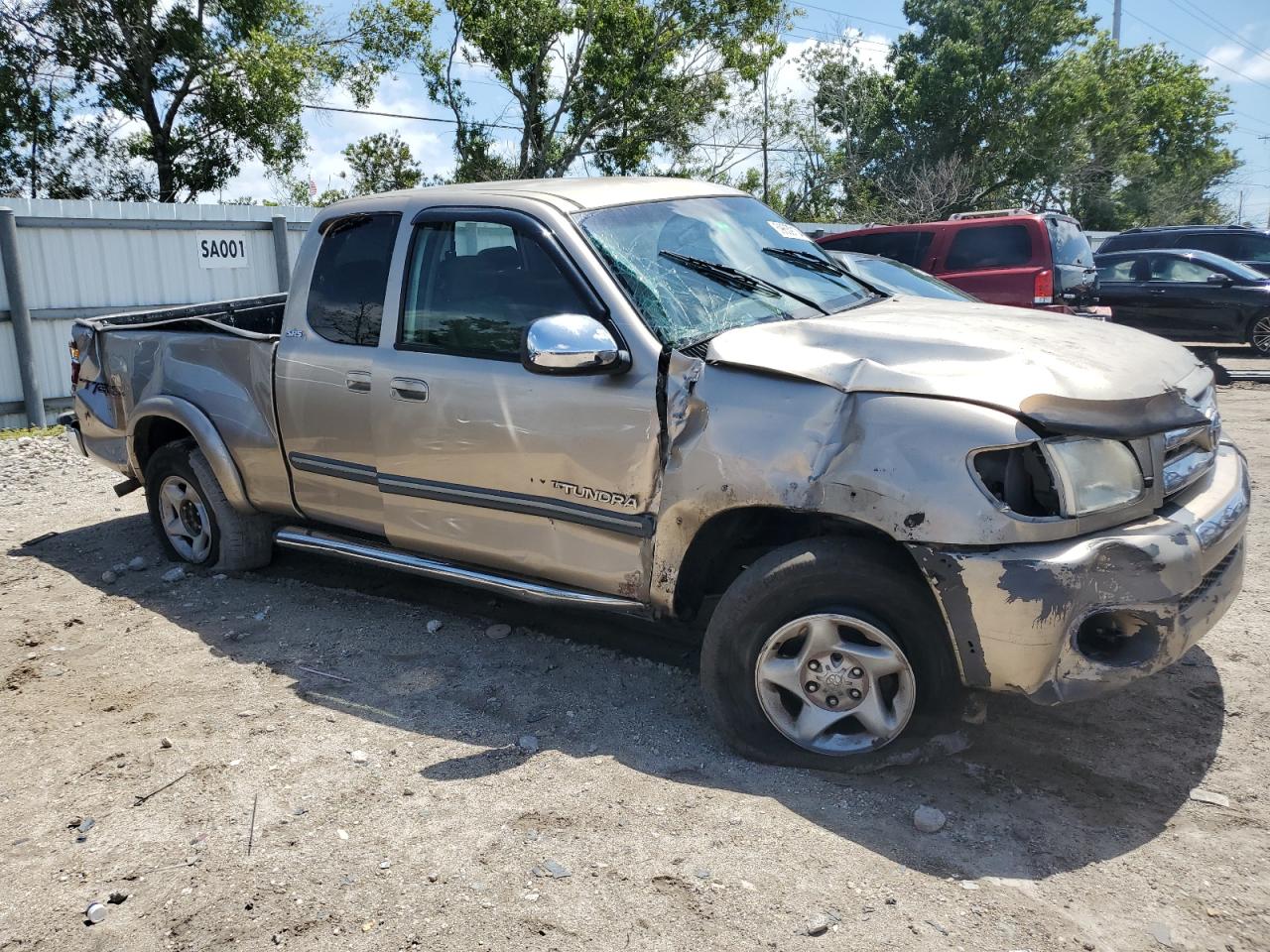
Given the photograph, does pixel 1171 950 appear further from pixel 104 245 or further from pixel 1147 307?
pixel 1147 307

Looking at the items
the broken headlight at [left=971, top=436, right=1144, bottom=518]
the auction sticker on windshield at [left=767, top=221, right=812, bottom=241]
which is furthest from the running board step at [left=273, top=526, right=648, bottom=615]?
the auction sticker on windshield at [left=767, top=221, right=812, bottom=241]

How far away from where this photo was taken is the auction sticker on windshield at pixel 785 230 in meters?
4.63

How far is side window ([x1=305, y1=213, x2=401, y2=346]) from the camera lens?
446 centimetres

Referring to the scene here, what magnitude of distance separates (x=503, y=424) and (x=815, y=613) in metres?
1.41

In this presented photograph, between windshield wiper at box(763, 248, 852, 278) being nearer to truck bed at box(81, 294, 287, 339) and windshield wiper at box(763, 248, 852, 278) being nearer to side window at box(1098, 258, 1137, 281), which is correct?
truck bed at box(81, 294, 287, 339)

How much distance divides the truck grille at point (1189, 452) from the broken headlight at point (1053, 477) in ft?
0.93

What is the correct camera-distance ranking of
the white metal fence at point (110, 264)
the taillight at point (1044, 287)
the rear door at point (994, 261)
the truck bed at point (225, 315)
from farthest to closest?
the rear door at point (994, 261) → the taillight at point (1044, 287) → the white metal fence at point (110, 264) → the truck bed at point (225, 315)

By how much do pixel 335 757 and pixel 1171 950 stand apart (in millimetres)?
2577

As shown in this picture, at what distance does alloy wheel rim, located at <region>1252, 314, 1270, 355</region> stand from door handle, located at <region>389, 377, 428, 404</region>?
14.0 m

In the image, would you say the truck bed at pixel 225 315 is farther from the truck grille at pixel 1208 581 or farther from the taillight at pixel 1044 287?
the taillight at pixel 1044 287

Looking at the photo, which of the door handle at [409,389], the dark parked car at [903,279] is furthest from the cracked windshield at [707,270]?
the dark parked car at [903,279]

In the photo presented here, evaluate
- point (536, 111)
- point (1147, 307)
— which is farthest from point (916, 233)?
point (536, 111)

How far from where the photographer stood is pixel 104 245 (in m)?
11.1

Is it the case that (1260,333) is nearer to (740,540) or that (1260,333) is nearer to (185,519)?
(740,540)
